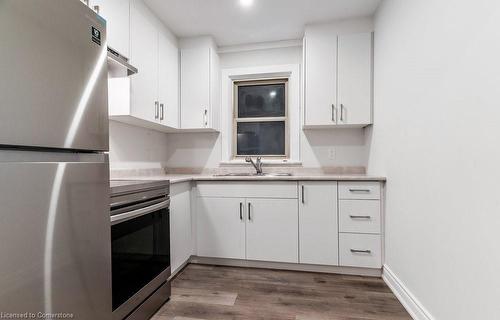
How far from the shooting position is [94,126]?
3.62 feet

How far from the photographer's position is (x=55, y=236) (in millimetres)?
904

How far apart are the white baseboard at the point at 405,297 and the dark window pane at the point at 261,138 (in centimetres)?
167

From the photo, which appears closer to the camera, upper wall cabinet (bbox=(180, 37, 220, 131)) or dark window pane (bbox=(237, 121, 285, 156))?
upper wall cabinet (bbox=(180, 37, 220, 131))

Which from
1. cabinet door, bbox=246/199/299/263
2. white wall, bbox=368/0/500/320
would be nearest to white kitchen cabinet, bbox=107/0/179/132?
cabinet door, bbox=246/199/299/263

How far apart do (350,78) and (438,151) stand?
4.69ft

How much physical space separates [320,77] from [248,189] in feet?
4.55

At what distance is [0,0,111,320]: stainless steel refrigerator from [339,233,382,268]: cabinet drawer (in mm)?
1901

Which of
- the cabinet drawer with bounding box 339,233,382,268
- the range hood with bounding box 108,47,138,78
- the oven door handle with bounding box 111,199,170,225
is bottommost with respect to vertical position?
the cabinet drawer with bounding box 339,233,382,268

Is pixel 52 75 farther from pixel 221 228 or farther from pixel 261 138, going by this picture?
pixel 261 138

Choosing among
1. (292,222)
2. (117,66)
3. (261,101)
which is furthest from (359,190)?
(117,66)

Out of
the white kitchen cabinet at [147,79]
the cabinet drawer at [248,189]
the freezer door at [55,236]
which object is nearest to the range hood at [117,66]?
the white kitchen cabinet at [147,79]

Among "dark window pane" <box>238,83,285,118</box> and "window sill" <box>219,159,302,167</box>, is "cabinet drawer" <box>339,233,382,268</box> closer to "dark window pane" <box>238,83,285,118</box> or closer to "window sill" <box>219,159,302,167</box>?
"window sill" <box>219,159,302,167</box>

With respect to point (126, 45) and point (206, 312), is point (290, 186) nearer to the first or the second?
point (206, 312)

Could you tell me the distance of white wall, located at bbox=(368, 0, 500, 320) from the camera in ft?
3.45
